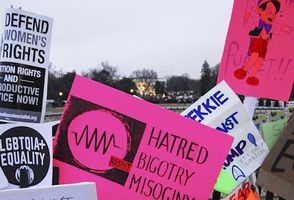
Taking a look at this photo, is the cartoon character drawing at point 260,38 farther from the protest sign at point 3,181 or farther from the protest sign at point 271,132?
the protest sign at point 3,181

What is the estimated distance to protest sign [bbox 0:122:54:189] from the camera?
7.54ft

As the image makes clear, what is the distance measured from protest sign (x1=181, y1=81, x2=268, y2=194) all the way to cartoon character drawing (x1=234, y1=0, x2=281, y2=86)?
0.56 meters

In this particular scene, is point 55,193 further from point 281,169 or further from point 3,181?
point 281,169

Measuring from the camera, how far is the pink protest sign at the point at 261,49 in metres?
3.34

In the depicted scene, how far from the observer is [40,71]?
2.81 m

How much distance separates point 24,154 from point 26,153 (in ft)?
0.04

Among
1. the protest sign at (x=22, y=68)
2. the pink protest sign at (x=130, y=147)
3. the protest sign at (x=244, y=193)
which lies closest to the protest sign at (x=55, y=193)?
the pink protest sign at (x=130, y=147)

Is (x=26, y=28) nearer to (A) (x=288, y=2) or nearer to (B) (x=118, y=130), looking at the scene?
(B) (x=118, y=130)

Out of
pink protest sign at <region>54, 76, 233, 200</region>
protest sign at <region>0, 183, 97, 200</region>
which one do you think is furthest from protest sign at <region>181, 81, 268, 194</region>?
protest sign at <region>0, 183, 97, 200</region>

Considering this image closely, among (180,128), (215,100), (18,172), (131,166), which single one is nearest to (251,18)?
(215,100)

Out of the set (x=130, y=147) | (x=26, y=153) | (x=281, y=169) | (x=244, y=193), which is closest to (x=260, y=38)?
(x=244, y=193)

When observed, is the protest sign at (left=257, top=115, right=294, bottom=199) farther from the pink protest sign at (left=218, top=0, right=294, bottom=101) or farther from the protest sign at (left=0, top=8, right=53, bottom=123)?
the protest sign at (left=0, top=8, right=53, bottom=123)

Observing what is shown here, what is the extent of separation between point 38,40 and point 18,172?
793 mm

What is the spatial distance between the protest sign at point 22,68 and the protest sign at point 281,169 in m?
1.15
